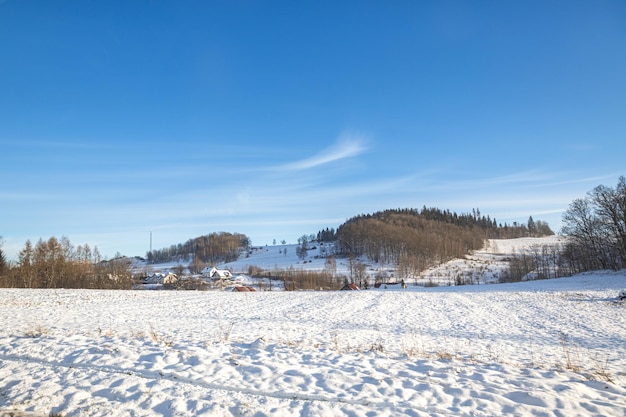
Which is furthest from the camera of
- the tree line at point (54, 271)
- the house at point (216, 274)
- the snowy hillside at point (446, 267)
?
the house at point (216, 274)

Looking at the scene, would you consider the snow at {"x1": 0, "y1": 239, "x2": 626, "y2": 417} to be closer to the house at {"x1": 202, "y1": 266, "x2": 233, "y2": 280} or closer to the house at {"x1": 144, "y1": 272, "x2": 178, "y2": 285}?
the house at {"x1": 144, "y1": 272, "x2": 178, "y2": 285}

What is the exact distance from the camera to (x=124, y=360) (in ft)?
24.2

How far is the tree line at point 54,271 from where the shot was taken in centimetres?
4466

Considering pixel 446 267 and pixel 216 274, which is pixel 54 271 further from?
pixel 446 267

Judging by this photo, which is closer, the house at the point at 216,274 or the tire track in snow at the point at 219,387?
the tire track in snow at the point at 219,387

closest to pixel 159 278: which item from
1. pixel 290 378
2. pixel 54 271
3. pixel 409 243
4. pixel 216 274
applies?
pixel 216 274

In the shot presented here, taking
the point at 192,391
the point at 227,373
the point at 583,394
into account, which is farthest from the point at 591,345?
the point at 192,391

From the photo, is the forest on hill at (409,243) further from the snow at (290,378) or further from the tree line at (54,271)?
the snow at (290,378)

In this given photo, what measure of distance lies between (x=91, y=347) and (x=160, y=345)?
1.52 metres

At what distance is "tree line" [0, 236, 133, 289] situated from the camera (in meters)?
44.7

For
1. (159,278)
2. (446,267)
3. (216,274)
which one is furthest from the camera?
(446,267)

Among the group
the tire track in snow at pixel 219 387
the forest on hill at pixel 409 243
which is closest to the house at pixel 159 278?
the forest on hill at pixel 409 243

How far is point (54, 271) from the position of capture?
47438mm

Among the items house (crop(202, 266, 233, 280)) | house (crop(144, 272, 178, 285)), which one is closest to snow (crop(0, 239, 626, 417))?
house (crop(144, 272, 178, 285))
